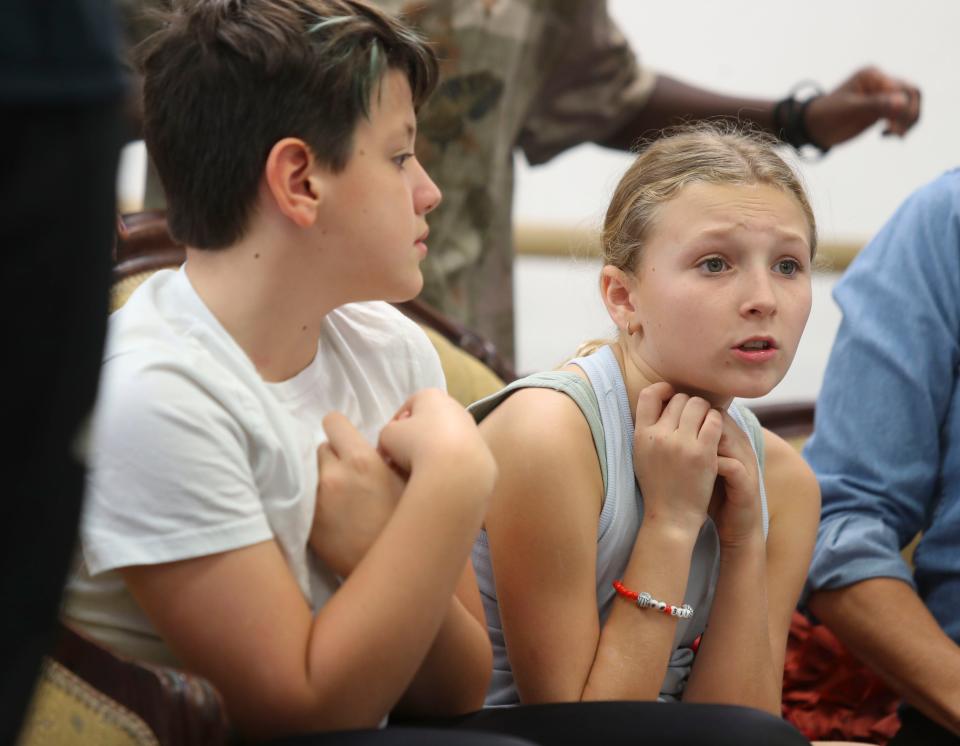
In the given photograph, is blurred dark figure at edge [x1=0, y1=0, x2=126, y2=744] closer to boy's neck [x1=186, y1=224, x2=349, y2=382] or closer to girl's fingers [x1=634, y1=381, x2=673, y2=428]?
boy's neck [x1=186, y1=224, x2=349, y2=382]

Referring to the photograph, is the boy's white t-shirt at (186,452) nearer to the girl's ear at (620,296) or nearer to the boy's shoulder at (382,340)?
the boy's shoulder at (382,340)

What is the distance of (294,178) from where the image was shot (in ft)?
2.79

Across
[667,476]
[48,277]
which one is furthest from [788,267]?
[48,277]

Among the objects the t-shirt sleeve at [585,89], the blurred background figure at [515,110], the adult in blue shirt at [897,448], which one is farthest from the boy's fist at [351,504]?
the t-shirt sleeve at [585,89]

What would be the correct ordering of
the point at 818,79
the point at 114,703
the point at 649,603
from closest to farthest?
the point at 114,703 < the point at 649,603 < the point at 818,79

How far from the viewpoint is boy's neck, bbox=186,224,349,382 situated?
861 millimetres

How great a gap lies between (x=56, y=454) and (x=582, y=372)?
26.4 inches

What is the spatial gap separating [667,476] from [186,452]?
40 centimetres

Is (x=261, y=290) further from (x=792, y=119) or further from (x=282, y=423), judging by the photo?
(x=792, y=119)

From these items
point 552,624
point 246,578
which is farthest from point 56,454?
point 552,624

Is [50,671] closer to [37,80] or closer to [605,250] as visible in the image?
[37,80]

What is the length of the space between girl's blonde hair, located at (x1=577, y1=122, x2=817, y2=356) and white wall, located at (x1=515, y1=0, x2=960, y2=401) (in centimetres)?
171

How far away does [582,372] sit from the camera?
43.2 inches

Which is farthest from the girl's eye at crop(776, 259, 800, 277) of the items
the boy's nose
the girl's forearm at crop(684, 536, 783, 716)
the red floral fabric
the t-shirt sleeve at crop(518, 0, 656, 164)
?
the t-shirt sleeve at crop(518, 0, 656, 164)
